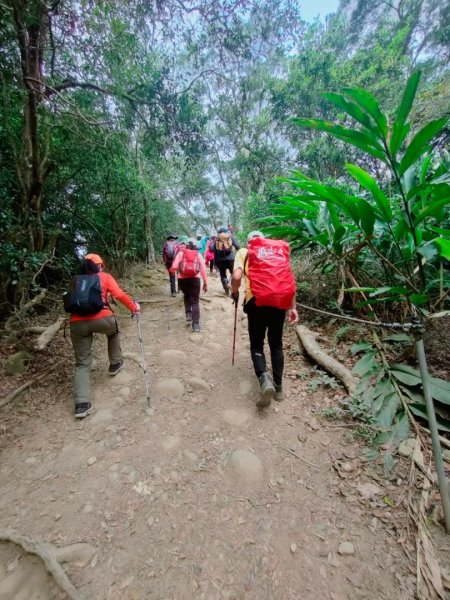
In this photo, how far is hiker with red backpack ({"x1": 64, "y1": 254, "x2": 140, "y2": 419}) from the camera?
3.33 metres

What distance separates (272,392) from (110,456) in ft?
5.81

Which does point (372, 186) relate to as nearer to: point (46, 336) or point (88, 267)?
point (88, 267)

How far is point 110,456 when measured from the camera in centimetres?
265

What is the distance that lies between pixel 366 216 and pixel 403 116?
0.50 m

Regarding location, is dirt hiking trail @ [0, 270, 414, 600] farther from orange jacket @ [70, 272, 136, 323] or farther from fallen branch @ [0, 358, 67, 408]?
orange jacket @ [70, 272, 136, 323]

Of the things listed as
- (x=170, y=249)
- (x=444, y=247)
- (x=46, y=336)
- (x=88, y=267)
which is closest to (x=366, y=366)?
(x=444, y=247)

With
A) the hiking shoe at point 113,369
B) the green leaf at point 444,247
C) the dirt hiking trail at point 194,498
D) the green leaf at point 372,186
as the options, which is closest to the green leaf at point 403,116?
the green leaf at point 372,186

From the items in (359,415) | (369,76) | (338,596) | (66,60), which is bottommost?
(338,596)

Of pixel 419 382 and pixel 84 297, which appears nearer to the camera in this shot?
pixel 419 382

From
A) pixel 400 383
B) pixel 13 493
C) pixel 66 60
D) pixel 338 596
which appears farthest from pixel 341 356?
pixel 66 60

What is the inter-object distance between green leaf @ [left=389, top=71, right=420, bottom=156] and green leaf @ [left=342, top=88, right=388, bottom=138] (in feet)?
0.18

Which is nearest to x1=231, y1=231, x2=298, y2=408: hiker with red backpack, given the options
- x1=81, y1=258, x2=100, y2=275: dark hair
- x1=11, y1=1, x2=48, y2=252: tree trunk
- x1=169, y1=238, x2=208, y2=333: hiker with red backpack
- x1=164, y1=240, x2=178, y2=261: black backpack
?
x1=81, y1=258, x2=100, y2=275: dark hair

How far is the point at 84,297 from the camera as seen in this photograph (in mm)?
3354

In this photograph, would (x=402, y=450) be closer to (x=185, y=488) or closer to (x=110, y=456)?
(x=185, y=488)
